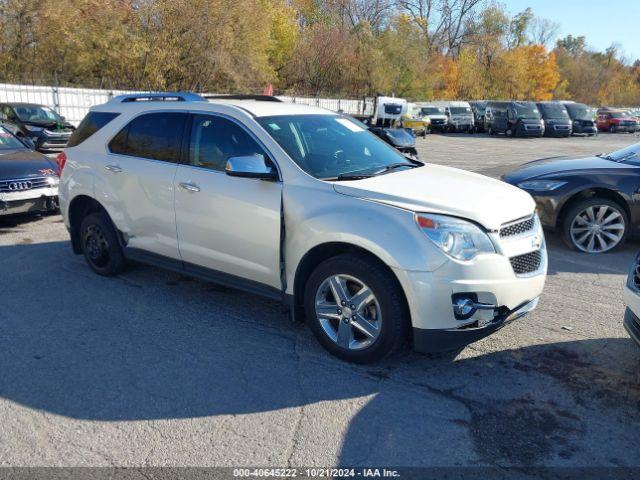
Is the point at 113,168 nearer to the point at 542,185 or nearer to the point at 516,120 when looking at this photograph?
the point at 542,185

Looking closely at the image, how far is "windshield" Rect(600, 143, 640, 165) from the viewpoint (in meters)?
7.08

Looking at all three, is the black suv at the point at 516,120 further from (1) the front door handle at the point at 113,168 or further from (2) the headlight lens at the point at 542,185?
(1) the front door handle at the point at 113,168

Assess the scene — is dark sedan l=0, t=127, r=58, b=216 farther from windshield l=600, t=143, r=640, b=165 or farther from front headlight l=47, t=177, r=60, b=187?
windshield l=600, t=143, r=640, b=165

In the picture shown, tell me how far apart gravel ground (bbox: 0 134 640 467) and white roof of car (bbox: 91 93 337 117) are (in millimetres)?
1736

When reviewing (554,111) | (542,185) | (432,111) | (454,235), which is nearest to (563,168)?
(542,185)

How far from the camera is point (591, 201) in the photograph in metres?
6.76

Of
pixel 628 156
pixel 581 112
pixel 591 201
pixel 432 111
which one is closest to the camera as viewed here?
pixel 591 201

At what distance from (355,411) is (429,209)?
4.44 ft

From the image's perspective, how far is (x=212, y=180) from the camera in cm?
454

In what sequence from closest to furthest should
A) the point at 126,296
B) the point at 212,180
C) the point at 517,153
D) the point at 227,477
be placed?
the point at 227,477 → the point at 212,180 → the point at 126,296 → the point at 517,153

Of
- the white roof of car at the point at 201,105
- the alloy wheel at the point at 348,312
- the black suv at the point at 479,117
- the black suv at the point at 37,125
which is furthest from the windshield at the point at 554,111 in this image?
the alloy wheel at the point at 348,312

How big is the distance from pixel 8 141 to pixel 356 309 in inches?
306

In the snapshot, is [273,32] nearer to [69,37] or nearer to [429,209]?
[69,37]

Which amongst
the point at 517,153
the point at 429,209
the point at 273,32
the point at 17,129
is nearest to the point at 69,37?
the point at 17,129
